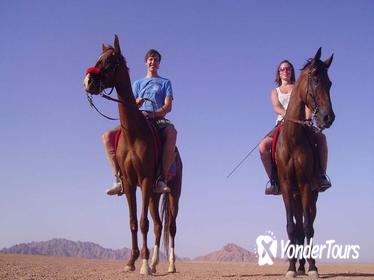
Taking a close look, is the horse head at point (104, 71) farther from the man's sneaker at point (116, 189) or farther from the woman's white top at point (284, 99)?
the woman's white top at point (284, 99)

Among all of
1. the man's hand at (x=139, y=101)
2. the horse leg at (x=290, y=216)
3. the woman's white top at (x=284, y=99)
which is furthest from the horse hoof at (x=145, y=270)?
the woman's white top at (x=284, y=99)

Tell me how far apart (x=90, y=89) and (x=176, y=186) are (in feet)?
11.1

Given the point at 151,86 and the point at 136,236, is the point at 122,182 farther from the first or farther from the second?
the point at 151,86

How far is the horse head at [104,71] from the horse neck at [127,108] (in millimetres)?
145

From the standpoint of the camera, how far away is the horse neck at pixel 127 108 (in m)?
7.97

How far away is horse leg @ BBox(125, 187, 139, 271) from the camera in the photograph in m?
7.82

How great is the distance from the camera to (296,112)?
26.5 feet

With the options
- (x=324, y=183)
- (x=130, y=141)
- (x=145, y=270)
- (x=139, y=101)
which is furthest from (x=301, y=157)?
(x=139, y=101)

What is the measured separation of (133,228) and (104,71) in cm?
286

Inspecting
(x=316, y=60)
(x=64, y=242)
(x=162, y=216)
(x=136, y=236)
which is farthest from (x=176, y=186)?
(x=64, y=242)

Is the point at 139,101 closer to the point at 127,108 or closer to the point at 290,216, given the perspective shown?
the point at 127,108

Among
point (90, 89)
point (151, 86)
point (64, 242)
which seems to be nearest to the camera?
point (90, 89)

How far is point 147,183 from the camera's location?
25.7ft

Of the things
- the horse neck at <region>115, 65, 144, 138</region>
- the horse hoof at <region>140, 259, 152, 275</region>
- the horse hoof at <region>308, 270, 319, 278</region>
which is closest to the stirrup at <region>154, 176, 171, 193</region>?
the horse neck at <region>115, 65, 144, 138</region>
